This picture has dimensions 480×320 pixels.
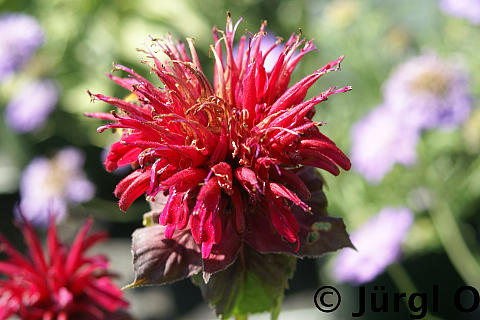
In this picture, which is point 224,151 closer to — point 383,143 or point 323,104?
point 383,143

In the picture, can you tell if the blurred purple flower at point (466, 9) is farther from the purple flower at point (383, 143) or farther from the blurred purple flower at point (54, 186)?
the blurred purple flower at point (54, 186)

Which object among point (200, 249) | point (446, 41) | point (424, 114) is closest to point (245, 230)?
point (200, 249)

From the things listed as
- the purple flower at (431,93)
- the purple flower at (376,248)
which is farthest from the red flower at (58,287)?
the purple flower at (431,93)

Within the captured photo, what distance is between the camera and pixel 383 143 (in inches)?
57.8

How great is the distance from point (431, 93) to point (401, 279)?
0.47 m

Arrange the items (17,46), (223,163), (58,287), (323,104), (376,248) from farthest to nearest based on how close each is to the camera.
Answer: (323,104) → (17,46) → (376,248) → (58,287) → (223,163)

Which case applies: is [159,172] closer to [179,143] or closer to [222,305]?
[179,143]

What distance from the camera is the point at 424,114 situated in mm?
1382

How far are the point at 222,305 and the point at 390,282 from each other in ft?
3.02

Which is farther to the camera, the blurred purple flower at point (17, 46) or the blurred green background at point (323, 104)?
the blurred purple flower at point (17, 46)

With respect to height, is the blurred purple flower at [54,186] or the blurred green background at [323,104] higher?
the blurred green background at [323,104]

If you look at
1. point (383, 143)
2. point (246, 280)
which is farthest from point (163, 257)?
point (383, 143)

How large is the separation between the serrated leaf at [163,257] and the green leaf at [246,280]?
1.0 inches

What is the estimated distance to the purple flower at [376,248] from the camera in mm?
1313
